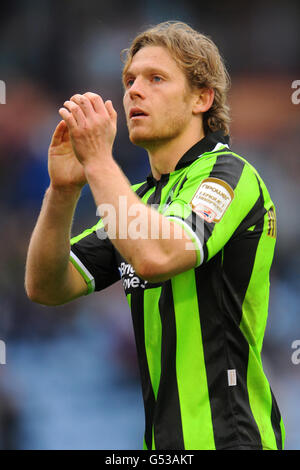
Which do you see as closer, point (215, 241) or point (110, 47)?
point (215, 241)

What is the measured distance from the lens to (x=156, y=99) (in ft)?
8.07

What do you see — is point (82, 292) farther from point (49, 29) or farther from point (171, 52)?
point (49, 29)

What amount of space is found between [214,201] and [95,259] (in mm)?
719

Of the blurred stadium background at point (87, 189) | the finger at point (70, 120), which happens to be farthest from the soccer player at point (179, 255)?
the blurred stadium background at point (87, 189)

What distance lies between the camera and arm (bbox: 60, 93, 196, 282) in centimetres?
188

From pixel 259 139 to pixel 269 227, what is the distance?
314 cm

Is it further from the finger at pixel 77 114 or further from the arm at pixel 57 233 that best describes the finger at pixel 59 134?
the finger at pixel 77 114

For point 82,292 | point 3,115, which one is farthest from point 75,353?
point 82,292

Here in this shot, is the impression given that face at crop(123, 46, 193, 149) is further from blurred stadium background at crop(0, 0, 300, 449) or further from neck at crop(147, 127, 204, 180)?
blurred stadium background at crop(0, 0, 300, 449)

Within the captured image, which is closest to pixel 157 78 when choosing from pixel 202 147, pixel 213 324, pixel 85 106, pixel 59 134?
pixel 202 147

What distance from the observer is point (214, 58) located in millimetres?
2805

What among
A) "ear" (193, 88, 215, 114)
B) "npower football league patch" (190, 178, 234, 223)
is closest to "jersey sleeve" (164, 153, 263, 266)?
"npower football league patch" (190, 178, 234, 223)

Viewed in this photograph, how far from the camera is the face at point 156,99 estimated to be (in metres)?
2.43

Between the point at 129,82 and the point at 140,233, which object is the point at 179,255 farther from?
the point at 129,82
